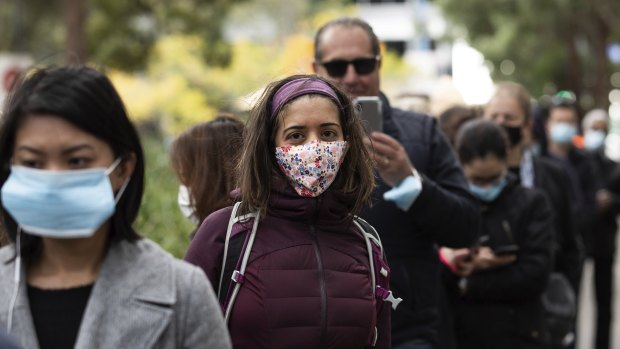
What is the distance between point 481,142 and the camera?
242 inches

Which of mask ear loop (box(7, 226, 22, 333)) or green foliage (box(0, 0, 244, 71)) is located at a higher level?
mask ear loop (box(7, 226, 22, 333))

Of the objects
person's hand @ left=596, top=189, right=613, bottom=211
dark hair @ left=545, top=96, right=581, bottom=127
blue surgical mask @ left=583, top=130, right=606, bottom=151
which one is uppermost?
dark hair @ left=545, top=96, right=581, bottom=127

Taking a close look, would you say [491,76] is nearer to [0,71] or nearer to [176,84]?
[176,84]

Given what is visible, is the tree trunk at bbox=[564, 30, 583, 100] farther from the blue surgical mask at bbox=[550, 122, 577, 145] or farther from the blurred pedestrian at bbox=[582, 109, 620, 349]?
the blue surgical mask at bbox=[550, 122, 577, 145]

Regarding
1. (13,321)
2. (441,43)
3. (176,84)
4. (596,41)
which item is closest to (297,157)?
(13,321)

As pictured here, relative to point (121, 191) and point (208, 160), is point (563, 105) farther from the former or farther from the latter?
point (121, 191)

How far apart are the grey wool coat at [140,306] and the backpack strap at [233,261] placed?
54 cm

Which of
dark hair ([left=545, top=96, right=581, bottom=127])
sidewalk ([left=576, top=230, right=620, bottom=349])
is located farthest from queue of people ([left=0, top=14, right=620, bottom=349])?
sidewalk ([left=576, top=230, right=620, bottom=349])

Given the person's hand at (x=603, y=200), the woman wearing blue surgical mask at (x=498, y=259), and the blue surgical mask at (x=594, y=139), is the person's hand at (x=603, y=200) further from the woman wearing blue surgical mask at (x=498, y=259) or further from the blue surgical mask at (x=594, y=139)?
the woman wearing blue surgical mask at (x=498, y=259)

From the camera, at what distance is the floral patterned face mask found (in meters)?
3.62

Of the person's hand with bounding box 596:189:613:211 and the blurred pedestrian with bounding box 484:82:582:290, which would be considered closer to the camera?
the blurred pedestrian with bounding box 484:82:582:290

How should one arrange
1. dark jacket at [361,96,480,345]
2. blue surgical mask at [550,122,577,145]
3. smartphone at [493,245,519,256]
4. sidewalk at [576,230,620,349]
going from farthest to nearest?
sidewalk at [576,230,620,349], blue surgical mask at [550,122,577,145], smartphone at [493,245,519,256], dark jacket at [361,96,480,345]

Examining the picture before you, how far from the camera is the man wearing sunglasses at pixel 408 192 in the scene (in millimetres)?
4742

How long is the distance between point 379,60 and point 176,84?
31.1 meters
